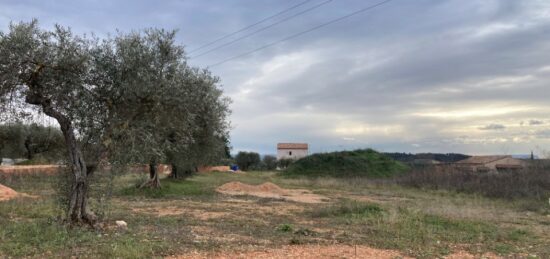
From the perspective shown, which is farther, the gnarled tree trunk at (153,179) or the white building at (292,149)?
the white building at (292,149)

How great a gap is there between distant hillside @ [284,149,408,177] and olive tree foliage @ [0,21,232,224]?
44890mm

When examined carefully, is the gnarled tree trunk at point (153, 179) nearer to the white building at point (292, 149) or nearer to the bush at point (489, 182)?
the bush at point (489, 182)

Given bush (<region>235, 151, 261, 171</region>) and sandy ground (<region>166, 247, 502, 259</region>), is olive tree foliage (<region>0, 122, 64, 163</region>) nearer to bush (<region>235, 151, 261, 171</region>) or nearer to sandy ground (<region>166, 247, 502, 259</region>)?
sandy ground (<region>166, 247, 502, 259</region>)

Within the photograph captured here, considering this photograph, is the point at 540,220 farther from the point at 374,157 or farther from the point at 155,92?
the point at 374,157

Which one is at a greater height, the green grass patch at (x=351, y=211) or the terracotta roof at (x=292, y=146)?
the terracotta roof at (x=292, y=146)

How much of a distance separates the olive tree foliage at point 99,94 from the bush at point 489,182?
22118 mm

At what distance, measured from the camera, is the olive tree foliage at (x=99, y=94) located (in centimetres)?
976

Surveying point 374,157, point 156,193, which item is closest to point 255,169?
point 374,157

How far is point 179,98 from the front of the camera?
35.7ft

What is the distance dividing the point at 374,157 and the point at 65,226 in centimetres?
5392

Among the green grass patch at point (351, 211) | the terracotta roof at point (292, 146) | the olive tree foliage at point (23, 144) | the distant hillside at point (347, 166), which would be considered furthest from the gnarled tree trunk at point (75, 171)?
the terracotta roof at point (292, 146)

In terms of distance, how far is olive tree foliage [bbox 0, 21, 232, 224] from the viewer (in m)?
9.76

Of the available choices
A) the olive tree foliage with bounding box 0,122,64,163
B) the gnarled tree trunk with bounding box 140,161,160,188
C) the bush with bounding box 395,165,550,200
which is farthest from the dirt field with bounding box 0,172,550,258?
the olive tree foliage with bounding box 0,122,64,163

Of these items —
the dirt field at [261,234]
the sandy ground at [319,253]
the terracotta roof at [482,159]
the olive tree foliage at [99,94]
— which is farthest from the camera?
the terracotta roof at [482,159]
